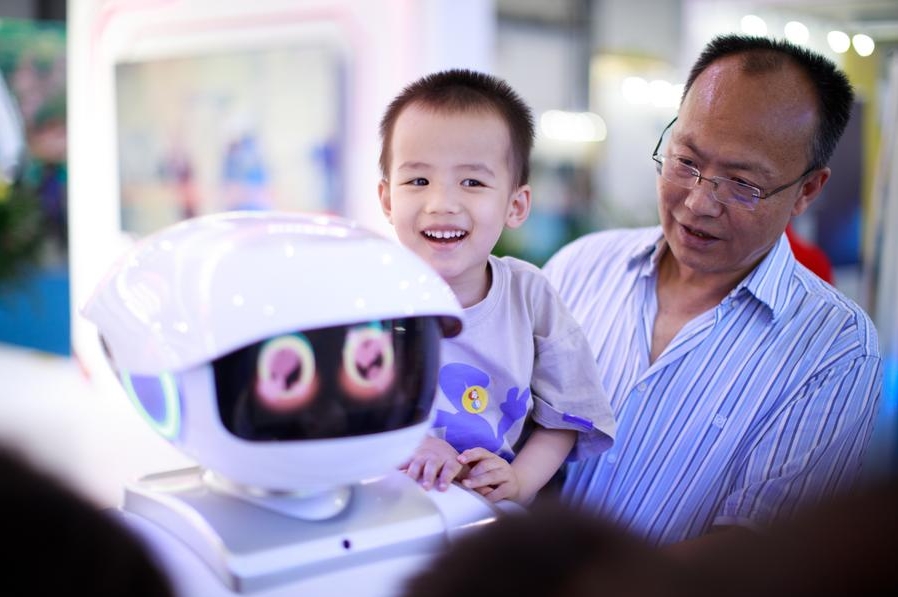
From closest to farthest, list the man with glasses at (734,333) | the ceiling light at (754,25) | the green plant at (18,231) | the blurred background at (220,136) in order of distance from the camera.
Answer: the man with glasses at (734,333)
the blurred background at (220,136)
the ceiling light at (754,25)
the green plant at (18,231)

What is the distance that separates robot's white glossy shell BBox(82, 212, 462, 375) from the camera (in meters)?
0.73

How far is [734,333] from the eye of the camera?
6.00 feet

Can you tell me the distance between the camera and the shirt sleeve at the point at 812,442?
1574mm

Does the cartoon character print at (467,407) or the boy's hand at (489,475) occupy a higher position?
the cartoon character print at (467,407)

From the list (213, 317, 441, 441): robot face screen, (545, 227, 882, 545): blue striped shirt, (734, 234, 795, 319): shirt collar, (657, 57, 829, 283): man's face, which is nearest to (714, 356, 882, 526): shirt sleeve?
(545, 227, 882, 545): blue striped shirt

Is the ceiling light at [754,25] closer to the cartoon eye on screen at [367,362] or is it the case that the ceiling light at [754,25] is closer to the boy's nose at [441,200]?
the boy's nose at [441,200]

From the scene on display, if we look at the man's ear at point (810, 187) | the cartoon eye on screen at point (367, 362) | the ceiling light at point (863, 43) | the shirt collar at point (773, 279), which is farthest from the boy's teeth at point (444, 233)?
the ceiling light at point (863, 43)

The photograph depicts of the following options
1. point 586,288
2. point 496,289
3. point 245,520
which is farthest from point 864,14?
point 245,520

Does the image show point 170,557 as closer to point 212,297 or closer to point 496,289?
point 212,297

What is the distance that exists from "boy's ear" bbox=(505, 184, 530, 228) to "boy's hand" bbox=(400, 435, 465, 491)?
1.33 ft

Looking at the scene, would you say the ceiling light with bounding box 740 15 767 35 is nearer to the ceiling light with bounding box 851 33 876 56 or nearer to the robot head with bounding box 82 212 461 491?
the ceiling light with bounding box 851 33 876 56

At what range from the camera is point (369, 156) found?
4781 millimetres

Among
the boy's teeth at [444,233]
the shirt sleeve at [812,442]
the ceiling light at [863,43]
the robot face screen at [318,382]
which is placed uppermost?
the ceiling light at [863,43]

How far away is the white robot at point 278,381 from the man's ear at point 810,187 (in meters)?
1.25
